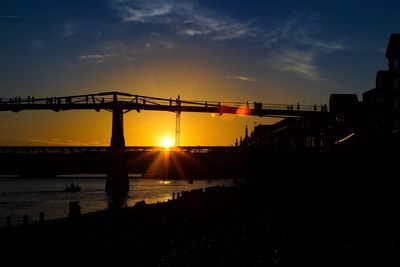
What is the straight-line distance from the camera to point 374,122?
227ft

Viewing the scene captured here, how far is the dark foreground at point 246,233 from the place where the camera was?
79.5ft

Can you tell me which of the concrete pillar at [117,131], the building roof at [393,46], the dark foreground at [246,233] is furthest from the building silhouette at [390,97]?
the concrete pillar at [117,131]

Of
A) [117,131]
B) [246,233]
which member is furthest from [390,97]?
[117,131]

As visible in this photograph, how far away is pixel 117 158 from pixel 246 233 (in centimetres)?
6720

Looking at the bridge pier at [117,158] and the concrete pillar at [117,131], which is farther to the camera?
the concrete pillar at [117,131]

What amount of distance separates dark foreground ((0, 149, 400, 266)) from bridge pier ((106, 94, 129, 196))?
50.0 meters

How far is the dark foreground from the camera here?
24.2 meters

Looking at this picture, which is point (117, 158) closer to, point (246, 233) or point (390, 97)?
point (390, 97)

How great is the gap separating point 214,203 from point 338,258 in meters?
33.3

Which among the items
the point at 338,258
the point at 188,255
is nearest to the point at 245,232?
the point at 188,255

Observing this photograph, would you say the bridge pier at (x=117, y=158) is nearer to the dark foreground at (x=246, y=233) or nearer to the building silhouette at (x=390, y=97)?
the building silhouette at (x=390, y=97)

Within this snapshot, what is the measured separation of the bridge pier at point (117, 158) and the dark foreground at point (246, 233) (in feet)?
164

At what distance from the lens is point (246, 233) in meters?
32.9

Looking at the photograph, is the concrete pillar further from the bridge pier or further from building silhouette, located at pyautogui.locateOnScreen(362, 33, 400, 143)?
building silhouette, located at pyautogui.locateOnScreen(362, 33, 400, 143)
